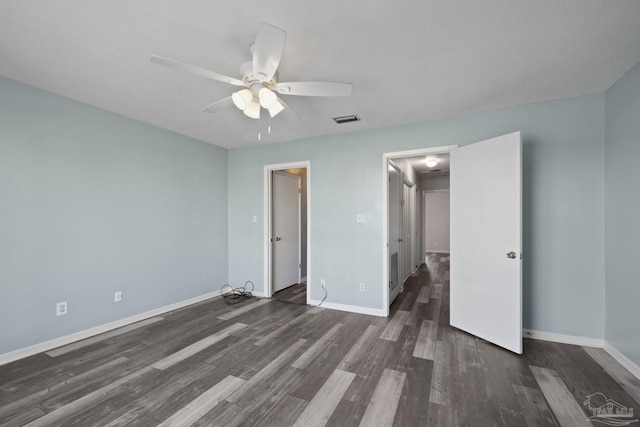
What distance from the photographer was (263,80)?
1827mm

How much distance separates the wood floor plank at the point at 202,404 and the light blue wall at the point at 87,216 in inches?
74.4

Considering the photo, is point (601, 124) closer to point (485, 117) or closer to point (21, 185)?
point (485, 117)

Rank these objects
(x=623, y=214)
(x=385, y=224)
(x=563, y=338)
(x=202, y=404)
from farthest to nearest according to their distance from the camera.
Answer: (x=385, y=224)
(x=563, y=338)
(x=623, y=214)
(x=202, y=404)

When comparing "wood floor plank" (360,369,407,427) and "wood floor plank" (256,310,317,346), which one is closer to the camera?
"wood floor plank" (360,369,407,427)

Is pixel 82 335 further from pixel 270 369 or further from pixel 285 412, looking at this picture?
pixel 285 412

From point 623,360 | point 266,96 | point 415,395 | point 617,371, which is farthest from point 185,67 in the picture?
point 623,360

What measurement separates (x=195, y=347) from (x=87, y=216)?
183 cm

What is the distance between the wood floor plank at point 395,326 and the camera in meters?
2.91

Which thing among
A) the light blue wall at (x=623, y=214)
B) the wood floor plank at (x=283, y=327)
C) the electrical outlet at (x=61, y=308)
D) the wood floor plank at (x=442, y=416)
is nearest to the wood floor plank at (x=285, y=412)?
the wood floor plank at (x=442, y=416)

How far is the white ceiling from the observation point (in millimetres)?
1591

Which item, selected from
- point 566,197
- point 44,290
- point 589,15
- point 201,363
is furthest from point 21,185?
point 566,197

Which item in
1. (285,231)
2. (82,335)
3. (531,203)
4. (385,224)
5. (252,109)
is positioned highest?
(252,109)

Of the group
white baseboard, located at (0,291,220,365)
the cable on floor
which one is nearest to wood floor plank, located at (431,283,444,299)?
the cable on floor

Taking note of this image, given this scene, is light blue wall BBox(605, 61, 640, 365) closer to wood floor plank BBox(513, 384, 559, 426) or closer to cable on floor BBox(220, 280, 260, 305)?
wood floor plank BBox(513, 384, 559, 426)
